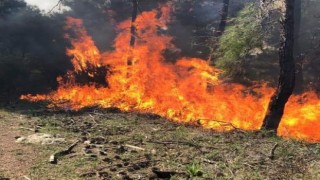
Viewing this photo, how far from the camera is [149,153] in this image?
9188 millimetres

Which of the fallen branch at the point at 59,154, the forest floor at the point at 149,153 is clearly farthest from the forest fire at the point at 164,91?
the fallen branch at the point at 59,154

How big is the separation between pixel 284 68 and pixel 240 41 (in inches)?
162

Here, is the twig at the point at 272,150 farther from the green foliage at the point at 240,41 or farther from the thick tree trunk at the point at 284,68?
the green foliage at the point at 240,41

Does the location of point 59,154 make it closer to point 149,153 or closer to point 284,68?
point 149,153

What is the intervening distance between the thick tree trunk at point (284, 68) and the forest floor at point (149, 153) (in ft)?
3.52

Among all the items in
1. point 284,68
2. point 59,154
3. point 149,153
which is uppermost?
point 284,68

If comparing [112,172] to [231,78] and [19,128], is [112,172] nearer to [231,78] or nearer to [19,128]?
[19,128]

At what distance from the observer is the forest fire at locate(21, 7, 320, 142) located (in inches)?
551

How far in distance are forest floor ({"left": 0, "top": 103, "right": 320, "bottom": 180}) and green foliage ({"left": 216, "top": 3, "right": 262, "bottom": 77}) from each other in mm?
4928

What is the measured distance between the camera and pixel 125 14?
1230 inches

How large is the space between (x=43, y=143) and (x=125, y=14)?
2252cm

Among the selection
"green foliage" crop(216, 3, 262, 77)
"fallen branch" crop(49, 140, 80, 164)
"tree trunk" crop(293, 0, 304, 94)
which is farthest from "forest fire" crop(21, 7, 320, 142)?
"fallen branch" crop(49, 140, 80, 164)

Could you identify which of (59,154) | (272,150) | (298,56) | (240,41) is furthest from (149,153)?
(298,56)

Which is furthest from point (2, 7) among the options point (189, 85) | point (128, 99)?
point (189, 85)
